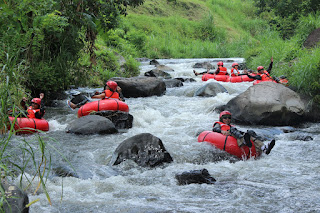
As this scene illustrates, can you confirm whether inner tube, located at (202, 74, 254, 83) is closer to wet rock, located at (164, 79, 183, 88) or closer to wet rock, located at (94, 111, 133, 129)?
wet rock, located at (164, 79, 183, 88)

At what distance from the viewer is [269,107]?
7988 millimetres

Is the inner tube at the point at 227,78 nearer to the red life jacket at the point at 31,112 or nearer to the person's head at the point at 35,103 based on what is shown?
the person's head at the point at 35,103

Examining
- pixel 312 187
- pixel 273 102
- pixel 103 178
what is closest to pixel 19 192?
pixel 103 178

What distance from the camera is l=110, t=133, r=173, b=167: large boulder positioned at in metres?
5.19

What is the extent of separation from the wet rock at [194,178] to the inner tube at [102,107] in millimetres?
3714

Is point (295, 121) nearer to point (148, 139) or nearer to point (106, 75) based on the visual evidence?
point (148, 139)

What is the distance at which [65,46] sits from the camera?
10.7m

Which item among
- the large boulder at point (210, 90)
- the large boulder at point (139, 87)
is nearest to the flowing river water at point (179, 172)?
the large boulder at point (210, 90)

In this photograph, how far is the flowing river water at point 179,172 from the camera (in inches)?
147

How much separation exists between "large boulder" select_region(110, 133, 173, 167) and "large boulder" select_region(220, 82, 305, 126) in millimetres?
3320

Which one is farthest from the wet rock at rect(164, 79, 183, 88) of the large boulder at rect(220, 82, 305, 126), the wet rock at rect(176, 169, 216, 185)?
the wet rock at rect(176, 169, 216, 185)

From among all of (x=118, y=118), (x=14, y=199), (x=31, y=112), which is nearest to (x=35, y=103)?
(x=31, y=112)

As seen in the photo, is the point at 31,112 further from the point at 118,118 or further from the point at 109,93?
the point at 109,93

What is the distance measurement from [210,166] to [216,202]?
4.60 feet
